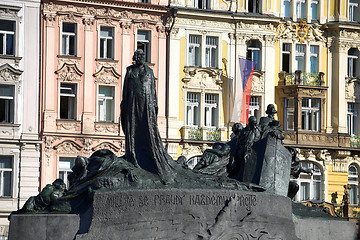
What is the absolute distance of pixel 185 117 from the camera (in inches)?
1959

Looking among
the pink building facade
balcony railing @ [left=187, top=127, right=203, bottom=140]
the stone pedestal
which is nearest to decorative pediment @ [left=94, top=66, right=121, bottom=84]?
the pink building facade

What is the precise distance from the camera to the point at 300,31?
52062 millimetres

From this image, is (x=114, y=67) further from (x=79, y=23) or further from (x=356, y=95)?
(x=356, y=95)

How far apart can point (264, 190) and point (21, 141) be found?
23647 millimetres

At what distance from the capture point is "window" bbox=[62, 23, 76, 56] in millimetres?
47812

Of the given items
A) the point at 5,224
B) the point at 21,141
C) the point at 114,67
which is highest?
the point at 114,67

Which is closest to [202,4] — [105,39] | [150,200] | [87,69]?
[105,39]

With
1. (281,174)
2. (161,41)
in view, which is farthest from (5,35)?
(281,174)

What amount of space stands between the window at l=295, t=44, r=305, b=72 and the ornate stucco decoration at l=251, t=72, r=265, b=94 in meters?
2.03

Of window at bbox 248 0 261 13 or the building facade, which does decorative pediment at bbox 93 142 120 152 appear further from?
window at bbox 248 0 261 13

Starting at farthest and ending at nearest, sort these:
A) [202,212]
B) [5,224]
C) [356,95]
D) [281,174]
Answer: [356,95], [5,224], [281,174], [202,212]

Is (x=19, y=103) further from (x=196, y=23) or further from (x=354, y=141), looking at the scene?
(x=354, y=141)

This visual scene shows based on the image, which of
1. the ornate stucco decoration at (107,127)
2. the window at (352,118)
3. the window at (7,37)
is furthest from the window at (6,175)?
the window at (352,118)

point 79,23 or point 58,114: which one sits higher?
point 79,23
